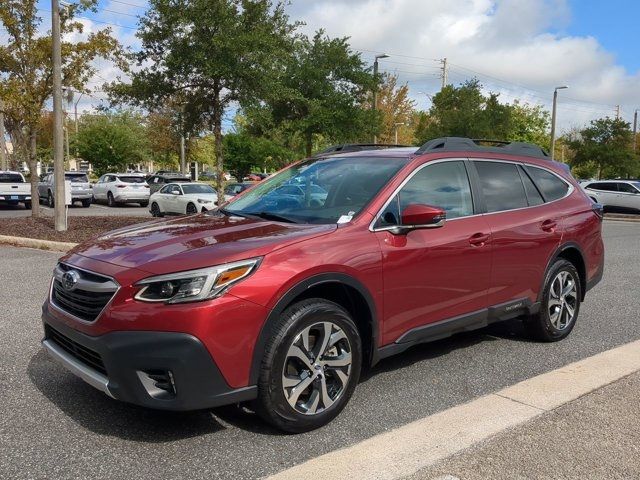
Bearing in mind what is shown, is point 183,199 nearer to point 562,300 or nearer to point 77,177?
point 77,177

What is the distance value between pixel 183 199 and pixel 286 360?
58.3ft

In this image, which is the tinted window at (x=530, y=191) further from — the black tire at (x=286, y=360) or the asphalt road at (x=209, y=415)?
the black tire at (x=286, y=360)

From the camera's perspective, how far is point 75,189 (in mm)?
26203

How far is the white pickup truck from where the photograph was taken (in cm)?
2350

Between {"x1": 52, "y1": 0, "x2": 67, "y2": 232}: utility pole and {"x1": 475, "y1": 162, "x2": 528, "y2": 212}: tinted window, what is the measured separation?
10.8m

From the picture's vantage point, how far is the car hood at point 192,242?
3.22 m

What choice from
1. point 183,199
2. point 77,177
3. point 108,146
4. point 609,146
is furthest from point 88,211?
point 609,146

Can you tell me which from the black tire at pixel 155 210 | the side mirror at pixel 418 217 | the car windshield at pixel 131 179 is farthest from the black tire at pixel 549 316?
the car windshield at pixel 131 179

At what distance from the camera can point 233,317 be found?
10.2 feet

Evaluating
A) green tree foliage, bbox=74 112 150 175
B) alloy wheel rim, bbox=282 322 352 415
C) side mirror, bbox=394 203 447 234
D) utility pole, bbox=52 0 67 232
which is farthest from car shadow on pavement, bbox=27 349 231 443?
green tree foliage, bbox=74 112 150 175

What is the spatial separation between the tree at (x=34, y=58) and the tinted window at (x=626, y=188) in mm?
22208

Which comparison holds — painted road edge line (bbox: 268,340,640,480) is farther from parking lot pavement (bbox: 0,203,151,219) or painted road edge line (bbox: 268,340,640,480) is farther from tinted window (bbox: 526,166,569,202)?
parking lot pavement (bbox: 0,203,151,219)

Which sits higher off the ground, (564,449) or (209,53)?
(209,53)

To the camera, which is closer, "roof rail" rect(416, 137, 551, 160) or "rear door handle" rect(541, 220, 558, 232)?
"roof rail" rect(416, 137, 551, 160)
